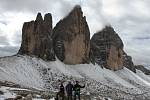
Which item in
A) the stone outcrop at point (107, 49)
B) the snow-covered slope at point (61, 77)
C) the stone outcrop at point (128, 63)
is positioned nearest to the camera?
the snow-covered slope at point (61, 77)

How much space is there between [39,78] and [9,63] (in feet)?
25.9

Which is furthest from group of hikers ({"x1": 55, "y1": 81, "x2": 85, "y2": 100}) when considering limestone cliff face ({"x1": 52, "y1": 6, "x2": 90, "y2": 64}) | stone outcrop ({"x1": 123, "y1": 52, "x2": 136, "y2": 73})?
stone outcrop ({"x1": 123, "y1": 52, "x2": 136, "y2": 73})

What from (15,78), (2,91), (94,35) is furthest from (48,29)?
(2,91)

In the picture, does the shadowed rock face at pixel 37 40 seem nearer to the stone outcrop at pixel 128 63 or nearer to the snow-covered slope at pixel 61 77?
the snow-covered slope at pixel 61 77

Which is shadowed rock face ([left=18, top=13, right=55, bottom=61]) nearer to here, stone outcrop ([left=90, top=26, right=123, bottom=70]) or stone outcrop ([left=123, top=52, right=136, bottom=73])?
stone outcrop ([left=90, top=26, right=123, bottom=70])

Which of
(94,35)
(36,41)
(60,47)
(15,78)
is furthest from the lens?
(94,35)

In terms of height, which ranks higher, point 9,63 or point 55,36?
point 55,36

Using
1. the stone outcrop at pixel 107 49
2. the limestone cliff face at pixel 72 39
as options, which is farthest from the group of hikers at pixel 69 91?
the stone outcrop at pixel 107 49

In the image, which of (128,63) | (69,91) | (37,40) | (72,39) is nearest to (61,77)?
(37,40)

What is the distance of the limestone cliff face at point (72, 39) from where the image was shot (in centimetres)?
11856

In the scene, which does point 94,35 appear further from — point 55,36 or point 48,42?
point 48,42

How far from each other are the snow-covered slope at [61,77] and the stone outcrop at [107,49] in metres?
9.51

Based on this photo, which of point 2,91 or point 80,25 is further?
point 80,25

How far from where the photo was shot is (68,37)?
393 feet
